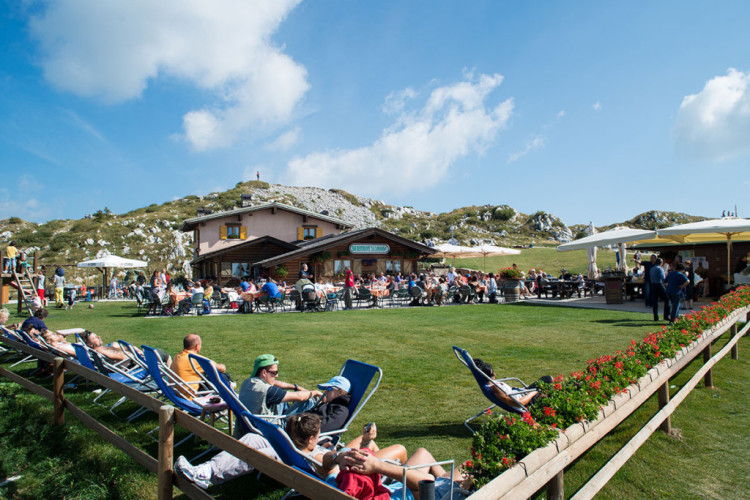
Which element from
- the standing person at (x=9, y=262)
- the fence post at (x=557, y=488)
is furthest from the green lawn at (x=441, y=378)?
the standing person at (x=9, y=262)

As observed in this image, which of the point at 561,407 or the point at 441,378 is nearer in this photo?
the point at 561,407

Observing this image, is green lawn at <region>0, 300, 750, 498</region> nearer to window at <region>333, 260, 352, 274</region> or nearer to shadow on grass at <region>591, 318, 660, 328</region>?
shadow on grass at <region>591, 318, 660, 328</region>

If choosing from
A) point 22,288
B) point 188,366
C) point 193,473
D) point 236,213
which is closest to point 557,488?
point 193,473

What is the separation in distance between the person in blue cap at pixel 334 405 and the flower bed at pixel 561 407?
143cm

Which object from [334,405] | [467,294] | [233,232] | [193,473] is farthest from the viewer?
[233,232]

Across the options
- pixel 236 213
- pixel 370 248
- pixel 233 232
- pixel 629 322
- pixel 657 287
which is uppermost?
pixel 236 213

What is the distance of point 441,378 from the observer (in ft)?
20.5

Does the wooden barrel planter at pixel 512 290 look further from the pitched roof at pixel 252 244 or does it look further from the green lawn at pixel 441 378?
the pitched roof at pixel 252 244

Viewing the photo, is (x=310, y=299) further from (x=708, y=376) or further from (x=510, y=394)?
(x=510, y=394)

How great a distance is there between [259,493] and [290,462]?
836mm

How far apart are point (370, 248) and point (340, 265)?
2068 millimetres

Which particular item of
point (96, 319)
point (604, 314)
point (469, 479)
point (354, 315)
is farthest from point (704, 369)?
point (96, 319)

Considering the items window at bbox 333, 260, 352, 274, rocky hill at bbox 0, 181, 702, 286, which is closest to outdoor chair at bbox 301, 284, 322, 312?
window at bbox 333, 260, 352, 274

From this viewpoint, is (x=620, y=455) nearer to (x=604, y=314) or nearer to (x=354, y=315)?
(x=604, y=314)
